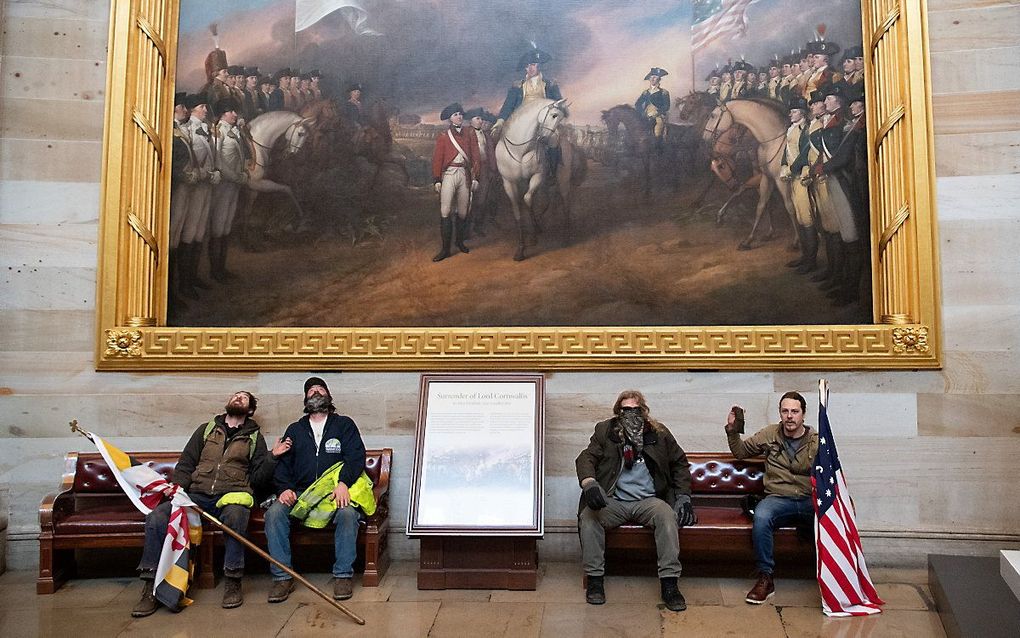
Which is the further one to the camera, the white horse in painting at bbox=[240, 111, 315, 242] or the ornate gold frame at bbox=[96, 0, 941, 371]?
the white horse in painting at bbox=[240, 111, 315, 242]

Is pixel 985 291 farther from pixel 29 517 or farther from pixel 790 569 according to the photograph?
pixel 29 517

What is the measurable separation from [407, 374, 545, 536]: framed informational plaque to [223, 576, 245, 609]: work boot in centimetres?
139

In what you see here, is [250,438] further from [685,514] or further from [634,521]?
[685,514]

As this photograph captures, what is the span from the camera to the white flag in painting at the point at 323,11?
7938 millimetres

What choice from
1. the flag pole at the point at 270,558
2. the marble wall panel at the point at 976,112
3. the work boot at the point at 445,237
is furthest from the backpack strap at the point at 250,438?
the marble wall panel at the point at 976,112

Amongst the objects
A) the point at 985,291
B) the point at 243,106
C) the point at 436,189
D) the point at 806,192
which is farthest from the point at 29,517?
the point at 985,291

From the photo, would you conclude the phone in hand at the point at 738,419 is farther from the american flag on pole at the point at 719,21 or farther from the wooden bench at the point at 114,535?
the american flag on pole at the point at 719,21

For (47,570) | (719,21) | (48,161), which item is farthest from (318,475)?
(719,21)

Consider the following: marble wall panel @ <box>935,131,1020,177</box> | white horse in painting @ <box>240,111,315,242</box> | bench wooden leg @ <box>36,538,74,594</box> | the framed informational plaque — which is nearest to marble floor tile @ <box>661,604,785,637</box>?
the framed informational plaque

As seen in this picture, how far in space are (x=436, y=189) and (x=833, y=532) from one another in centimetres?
459

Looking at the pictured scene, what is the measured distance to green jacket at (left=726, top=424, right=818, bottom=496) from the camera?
661 centimetres

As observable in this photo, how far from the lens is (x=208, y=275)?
309 inches

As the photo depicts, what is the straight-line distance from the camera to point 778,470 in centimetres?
671

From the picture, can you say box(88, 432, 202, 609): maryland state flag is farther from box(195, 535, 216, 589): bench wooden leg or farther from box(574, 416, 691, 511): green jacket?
box(574, 416, 691, 511): green jacket
